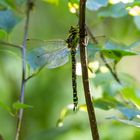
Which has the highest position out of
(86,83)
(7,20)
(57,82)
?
(7,20)

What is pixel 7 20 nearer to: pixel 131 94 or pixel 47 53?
pixel 47 53

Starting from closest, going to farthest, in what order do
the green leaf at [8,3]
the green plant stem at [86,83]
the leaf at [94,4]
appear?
the green plant stem at [86,83]
the leaf at [94,4]
the green leaf at [8,3]

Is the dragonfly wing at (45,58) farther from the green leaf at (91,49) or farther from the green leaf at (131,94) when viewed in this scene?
the green leaf at (131,94)

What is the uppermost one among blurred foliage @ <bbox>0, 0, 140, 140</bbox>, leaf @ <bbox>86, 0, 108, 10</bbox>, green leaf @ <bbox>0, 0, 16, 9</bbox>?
green leaf @ <bbox>0, 0, 16, 9</bbox>

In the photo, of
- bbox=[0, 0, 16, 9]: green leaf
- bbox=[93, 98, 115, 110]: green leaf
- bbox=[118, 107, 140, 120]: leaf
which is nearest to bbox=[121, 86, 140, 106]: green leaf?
bbox=[118, 107, 140, 120]: leaf

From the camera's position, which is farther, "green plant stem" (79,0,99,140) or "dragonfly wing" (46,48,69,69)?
"dragonfly wing" (46,48,69,69)

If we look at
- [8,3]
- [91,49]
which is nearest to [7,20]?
[8,3]

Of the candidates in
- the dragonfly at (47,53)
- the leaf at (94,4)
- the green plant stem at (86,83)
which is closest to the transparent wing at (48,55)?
the dragonfly at (47,53)

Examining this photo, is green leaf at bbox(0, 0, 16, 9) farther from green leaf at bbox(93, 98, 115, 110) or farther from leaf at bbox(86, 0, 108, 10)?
green leaf at bbox(93, 98, 115, 110)
